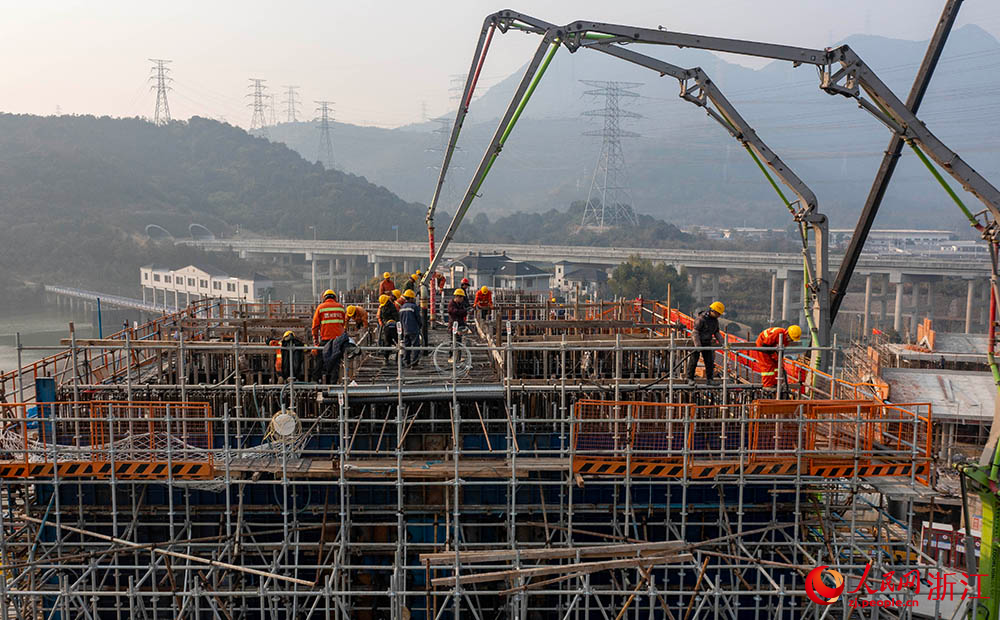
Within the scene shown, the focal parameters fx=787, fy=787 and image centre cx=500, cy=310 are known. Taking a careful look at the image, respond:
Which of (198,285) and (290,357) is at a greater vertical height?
(290,357)

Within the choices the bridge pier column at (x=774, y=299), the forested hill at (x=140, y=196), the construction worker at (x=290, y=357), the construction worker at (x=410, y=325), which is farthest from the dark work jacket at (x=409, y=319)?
the forested hill at (x=140, y=196)

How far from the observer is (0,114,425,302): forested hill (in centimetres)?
11719

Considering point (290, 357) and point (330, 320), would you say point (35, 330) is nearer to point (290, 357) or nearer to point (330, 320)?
point (330, 320)

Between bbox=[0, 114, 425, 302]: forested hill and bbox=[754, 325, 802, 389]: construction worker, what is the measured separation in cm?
11438

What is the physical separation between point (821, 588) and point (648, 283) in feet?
253

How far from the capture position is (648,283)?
87.4 metres

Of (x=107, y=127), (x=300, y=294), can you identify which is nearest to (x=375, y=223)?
(x=300, y=294)

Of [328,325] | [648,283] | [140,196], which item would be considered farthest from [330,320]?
[140,196]

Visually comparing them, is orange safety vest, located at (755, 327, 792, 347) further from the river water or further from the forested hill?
the forested hill

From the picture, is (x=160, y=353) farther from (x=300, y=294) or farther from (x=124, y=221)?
(x=124, y=221)

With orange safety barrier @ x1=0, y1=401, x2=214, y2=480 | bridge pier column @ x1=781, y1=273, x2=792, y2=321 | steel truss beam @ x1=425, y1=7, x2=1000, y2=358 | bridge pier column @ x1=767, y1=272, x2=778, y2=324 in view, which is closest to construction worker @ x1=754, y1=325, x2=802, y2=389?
steel truss beam @ x1=425, y1=7, x2=1000, y2=358

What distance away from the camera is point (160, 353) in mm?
16625

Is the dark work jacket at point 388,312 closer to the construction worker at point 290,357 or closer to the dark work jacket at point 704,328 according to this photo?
the construction worker at point 290,357

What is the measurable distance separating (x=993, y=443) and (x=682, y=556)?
666 cm
